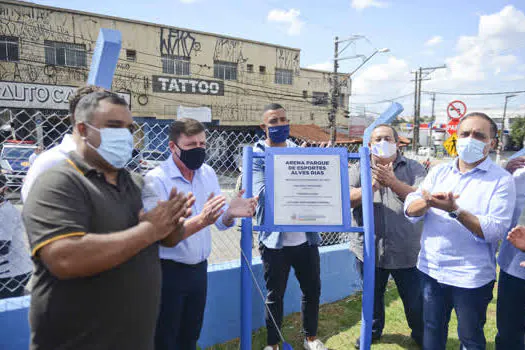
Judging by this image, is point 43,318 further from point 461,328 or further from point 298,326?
point 298,326

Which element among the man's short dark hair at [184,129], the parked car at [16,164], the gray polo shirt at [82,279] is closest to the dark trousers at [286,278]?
the man's short dark hair at [184,129]

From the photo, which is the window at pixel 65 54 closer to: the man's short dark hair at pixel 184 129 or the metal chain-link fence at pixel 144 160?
the metal chain-link fence at pixel 144 160

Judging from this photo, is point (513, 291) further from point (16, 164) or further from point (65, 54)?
point (65, 54)

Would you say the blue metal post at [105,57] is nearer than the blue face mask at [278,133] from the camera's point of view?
Yes

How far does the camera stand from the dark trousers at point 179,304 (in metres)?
2.23

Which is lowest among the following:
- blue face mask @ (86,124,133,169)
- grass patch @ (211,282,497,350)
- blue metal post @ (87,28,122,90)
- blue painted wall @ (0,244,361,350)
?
grass patch @ (211,282,497,350)

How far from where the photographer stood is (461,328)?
7.55 ft

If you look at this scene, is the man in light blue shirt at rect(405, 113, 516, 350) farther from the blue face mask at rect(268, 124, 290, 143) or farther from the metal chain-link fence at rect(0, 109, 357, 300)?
the metal chain-link fence at rect(0, 109, 357, 300)

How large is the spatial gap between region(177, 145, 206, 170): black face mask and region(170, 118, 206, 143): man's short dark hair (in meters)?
0.10

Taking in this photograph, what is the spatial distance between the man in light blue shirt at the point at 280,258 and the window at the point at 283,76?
22901 millimetres

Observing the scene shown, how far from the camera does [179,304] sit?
226cm

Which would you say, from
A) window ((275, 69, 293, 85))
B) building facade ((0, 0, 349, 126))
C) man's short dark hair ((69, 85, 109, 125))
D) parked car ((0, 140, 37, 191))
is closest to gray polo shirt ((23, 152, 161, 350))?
man's short dark hair ((69, 85, 109, 125))

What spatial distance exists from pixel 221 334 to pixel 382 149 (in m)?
2.16

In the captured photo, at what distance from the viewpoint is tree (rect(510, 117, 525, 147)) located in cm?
4738
